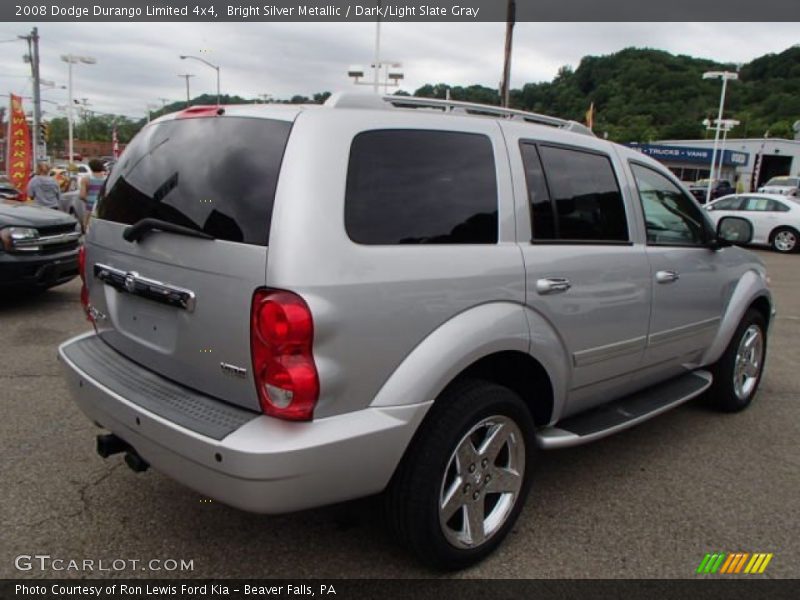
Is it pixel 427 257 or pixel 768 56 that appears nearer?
pixel 427 257

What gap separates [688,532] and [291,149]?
245cm

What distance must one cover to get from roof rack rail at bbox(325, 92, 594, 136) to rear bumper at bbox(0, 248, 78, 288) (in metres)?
5.24

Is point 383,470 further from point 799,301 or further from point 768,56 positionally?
point 768,56

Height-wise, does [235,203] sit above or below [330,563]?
above

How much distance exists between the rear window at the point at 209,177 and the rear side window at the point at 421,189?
294mm

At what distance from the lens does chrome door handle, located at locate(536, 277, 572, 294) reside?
2.76m

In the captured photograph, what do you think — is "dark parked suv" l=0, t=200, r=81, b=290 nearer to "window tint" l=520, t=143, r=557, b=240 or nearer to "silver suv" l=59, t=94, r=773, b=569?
"silver suv" l=59, t=94, r=773, b=569

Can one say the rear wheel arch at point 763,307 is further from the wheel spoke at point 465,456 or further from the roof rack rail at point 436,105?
the wheel spoke at point 465,456

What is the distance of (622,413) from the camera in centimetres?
343

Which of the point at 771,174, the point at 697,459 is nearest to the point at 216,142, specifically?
the point at 697,459

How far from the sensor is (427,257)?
239 cm

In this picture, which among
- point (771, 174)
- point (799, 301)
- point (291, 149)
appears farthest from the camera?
point (771, 174)

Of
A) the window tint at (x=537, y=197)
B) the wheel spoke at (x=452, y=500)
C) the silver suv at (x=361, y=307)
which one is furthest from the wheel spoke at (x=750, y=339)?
the wheel spoke at (x=452, y=500)

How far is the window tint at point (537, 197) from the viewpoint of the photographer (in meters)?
2.86
